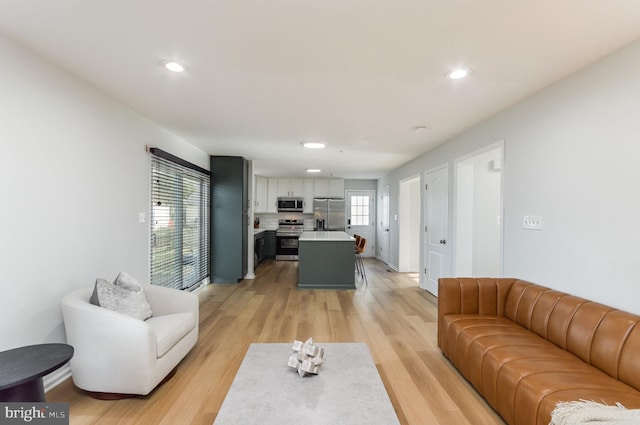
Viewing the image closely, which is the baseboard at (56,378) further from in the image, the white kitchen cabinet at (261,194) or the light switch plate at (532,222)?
the white kitchen cabinet at (261,194)

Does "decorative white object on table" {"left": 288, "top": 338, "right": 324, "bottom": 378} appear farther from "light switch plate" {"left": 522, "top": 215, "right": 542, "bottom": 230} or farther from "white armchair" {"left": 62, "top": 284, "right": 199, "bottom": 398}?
"light switch plate" {"left": 522, "top": 215, "right": 542, "bottom": 230}

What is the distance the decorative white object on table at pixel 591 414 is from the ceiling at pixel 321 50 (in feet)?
6.63

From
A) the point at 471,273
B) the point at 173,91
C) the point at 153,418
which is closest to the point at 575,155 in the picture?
the point at 471,273

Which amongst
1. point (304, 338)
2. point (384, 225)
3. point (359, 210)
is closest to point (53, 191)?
point (304, 338)

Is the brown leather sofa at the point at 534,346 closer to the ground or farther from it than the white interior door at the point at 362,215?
closer to the ground

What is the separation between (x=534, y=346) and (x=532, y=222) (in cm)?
120

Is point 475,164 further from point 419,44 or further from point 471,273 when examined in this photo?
point 419,44

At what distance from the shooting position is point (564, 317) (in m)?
2.16

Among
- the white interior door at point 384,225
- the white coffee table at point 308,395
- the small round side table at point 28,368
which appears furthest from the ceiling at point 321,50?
the white interior door at point 384,225

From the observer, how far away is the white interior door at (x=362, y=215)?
929 cm

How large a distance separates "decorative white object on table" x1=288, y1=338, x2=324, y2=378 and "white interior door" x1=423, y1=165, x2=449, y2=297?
10.6ft

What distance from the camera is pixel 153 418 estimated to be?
78.4 inches

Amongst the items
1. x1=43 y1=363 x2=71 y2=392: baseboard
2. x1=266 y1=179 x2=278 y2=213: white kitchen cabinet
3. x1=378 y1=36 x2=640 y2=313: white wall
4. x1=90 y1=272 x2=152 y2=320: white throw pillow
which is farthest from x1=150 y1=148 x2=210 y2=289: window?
x1=378 y1=36 x2=640 y2=313: white wall

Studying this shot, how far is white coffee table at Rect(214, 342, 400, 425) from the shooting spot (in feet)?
4.88
